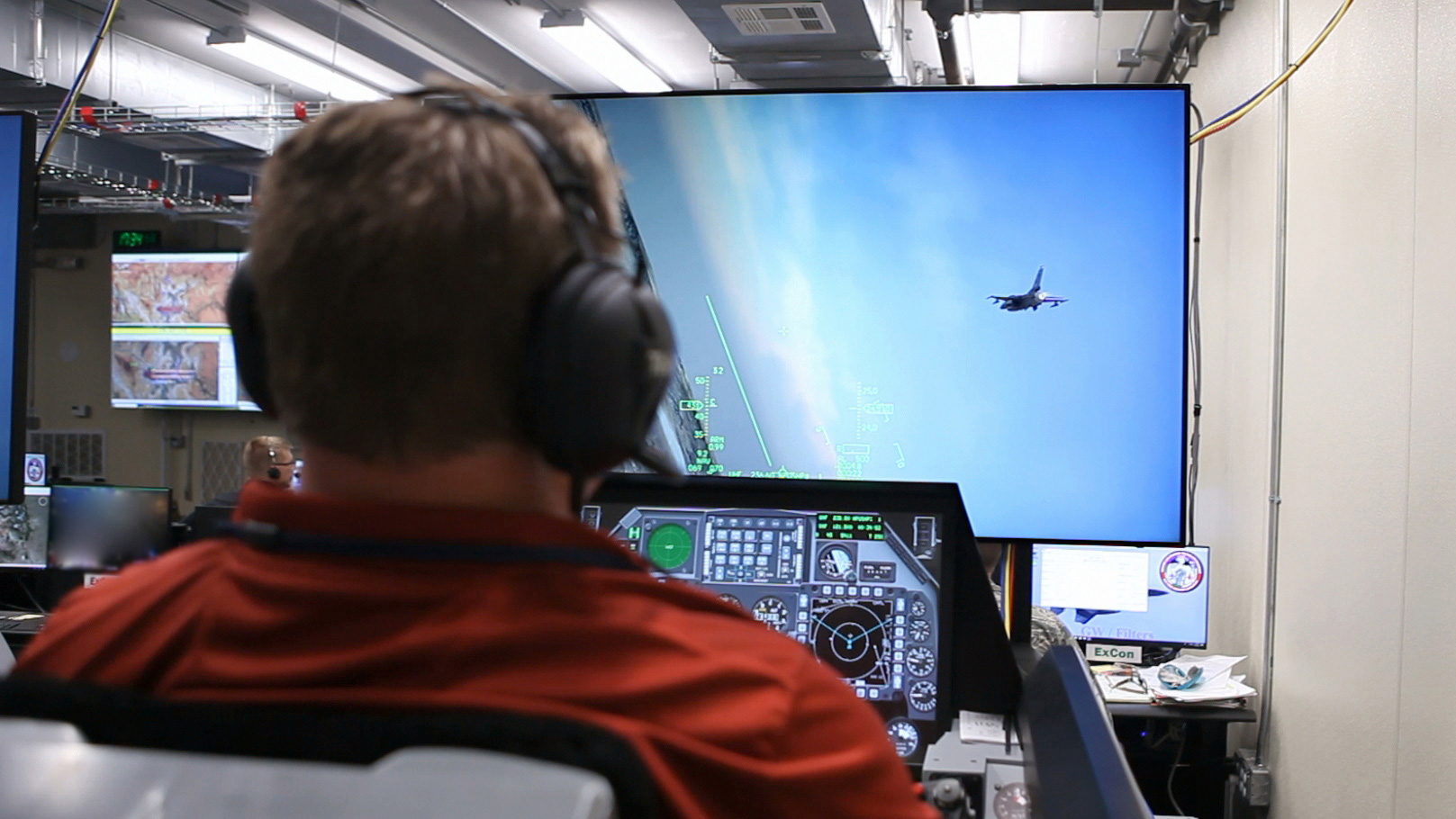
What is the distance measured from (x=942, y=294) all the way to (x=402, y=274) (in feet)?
3.84

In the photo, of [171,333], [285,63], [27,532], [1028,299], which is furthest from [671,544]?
[171,333]

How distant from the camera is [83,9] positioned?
5141 mm

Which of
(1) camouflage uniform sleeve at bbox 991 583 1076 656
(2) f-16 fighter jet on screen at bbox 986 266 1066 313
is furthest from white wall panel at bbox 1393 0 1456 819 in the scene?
(2) f-16 fighter jet on screen at bbox 986 266 1066 313

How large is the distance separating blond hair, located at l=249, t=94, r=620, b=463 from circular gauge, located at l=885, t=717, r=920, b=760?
90cm

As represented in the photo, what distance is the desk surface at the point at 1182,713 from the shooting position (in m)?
3.25

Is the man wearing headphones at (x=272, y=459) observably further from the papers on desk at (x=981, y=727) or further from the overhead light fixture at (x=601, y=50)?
the papers on desk at (x=981, y=727)

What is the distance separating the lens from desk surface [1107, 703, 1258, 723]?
325 centimetres

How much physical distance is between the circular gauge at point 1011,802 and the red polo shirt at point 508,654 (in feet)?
2.26

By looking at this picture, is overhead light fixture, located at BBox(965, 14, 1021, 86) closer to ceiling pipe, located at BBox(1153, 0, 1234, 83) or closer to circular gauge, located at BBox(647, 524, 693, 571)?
ceiling pipe, located at BBox(1153, 0, 1234, 83)

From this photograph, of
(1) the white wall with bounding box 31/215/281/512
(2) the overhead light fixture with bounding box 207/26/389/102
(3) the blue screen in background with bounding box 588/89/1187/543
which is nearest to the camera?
(3) the blue screen in background with bounding box 588/89/1187/543

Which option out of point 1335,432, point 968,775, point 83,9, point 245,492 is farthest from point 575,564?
point 83,9

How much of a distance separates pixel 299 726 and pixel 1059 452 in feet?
4.29

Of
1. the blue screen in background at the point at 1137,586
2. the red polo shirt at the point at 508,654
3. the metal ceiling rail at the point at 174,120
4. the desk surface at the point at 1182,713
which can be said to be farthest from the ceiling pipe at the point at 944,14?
the red polo shirt at the point at 508,654

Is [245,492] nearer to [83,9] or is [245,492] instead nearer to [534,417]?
[534,417]
